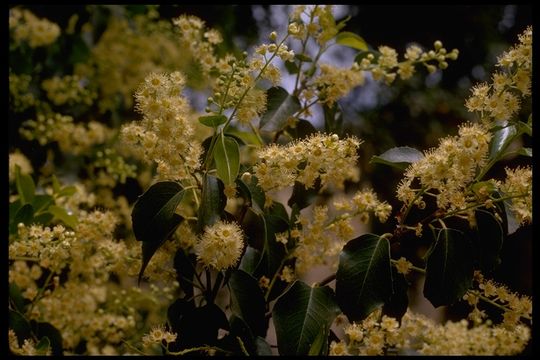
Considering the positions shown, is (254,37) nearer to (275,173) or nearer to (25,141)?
(25,141)

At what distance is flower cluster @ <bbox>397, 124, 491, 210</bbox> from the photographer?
0.67 m

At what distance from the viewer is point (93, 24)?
1.53 meters

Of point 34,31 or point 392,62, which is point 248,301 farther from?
point 34,31

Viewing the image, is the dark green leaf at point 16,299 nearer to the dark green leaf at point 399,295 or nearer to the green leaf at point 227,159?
the green leaf at point 227,159

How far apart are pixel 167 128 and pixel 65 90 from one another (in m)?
0.94

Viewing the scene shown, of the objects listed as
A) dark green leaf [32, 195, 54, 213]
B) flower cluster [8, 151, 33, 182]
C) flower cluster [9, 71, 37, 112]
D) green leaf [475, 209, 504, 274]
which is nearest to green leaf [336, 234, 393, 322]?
green leaf [475, 209, 504, 274]

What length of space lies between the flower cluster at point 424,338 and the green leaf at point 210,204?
22cm

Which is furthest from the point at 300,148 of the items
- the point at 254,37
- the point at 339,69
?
the point at 254,37

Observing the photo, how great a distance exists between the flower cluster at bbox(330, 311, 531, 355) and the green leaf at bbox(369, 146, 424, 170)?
0.19 meters

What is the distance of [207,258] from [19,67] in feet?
3.26

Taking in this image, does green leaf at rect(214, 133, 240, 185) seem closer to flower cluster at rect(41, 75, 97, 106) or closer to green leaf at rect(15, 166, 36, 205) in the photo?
green leaf at rect(15, 166, 36, 205)

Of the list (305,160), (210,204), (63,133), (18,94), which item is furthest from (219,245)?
(18,94)

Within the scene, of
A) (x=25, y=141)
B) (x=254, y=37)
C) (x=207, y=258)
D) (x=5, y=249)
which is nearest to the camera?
(x=207, y=258)

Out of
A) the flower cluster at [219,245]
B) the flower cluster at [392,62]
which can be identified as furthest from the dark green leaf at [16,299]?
the flower cluster at [392,62]
